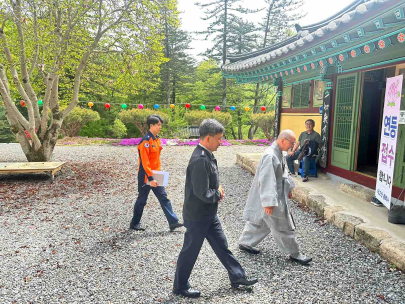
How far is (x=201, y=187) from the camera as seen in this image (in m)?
2.58

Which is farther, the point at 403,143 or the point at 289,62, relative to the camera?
the point at 289,62

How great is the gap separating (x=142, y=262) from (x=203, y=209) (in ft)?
4.62

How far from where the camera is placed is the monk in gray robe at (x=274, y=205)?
10.5 ft

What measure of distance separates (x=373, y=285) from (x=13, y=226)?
5.15 metres

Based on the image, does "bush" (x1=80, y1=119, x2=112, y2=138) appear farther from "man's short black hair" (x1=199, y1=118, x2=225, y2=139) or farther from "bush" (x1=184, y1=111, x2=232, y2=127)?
"man's short black hair" (x1=199, y1=118, x2=225, y2=139)

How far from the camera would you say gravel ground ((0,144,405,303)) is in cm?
291

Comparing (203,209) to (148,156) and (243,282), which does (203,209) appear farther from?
(148,156)

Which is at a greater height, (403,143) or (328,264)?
(403,143)

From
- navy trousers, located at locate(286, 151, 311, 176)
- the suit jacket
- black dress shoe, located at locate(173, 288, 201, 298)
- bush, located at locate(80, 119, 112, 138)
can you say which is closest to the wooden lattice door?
navy trousers, located at locate(286, 151, 311, 176)

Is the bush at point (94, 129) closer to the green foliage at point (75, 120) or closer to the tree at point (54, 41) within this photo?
the green foliage at point (75, 120)

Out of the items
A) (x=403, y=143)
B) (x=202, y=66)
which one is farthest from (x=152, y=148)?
(x=202, y=66)

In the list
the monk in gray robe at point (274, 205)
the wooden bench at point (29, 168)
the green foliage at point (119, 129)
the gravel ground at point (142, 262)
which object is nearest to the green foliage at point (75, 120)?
the green foliage at point (119, 129)

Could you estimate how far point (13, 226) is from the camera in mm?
4805

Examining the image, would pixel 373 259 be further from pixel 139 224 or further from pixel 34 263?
pixel 34 263
